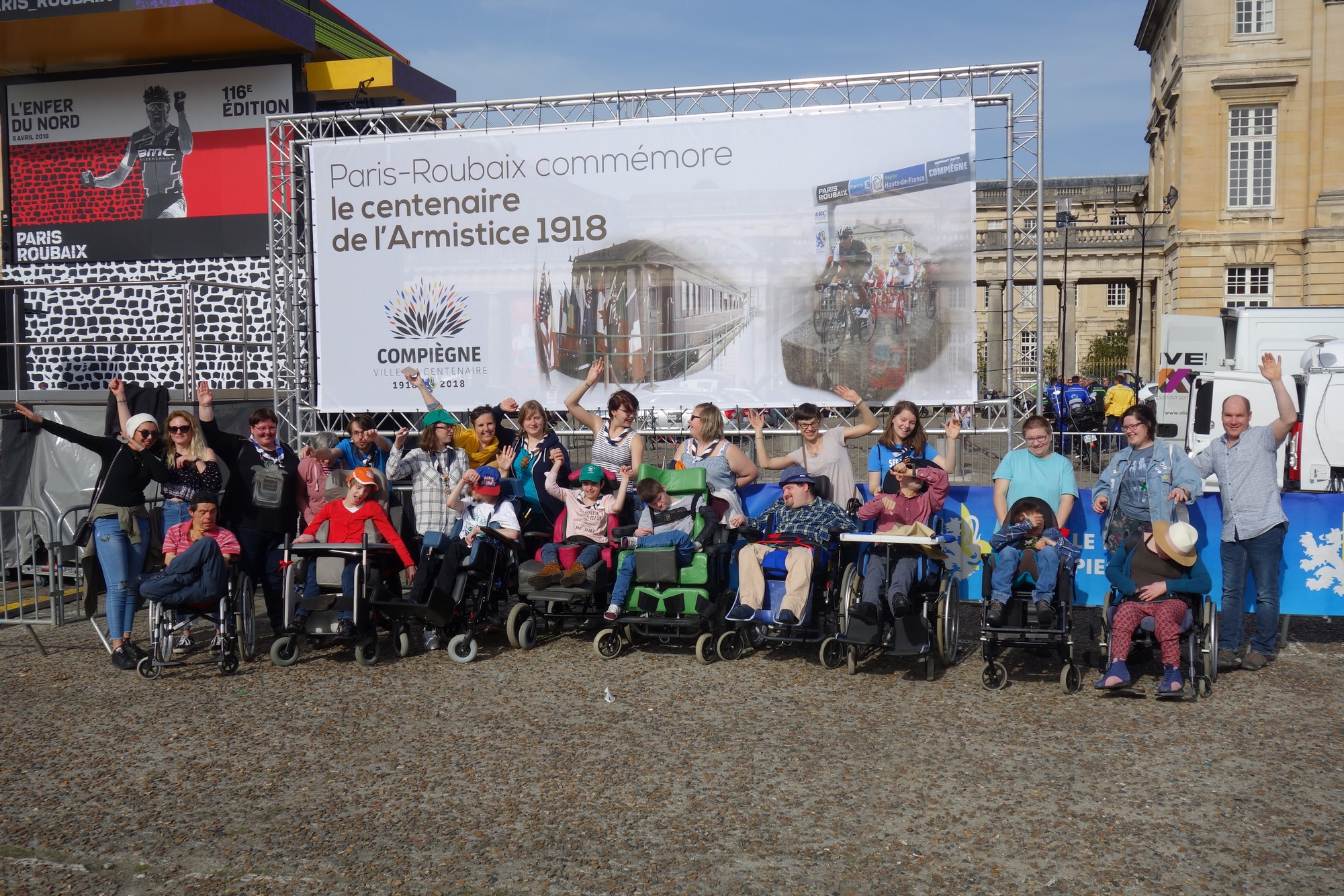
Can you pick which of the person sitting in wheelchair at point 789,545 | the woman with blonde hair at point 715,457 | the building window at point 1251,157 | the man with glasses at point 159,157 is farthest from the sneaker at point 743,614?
the building window at point 1251,157

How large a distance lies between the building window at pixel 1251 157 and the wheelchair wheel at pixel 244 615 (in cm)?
4290

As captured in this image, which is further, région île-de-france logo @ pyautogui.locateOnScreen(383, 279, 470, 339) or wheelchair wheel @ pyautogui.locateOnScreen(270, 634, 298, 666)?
région île-de-france logo @ pyautogui.locateOnScreen(383, 279, 470, 339)

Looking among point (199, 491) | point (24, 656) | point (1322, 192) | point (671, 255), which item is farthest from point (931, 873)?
point (1322, 192)

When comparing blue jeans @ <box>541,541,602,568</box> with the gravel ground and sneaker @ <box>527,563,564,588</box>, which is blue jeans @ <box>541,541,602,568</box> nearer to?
sneaker @ <box>527,563,564,588</box>

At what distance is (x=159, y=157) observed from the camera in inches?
658

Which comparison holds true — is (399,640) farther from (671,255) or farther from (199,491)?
(671,255)

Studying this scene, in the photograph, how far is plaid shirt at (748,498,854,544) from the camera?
25.2 ft

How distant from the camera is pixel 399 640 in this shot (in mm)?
8047

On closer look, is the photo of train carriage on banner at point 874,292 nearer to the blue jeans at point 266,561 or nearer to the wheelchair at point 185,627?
the blue jeans at point 266,561

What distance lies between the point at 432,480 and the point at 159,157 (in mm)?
10810

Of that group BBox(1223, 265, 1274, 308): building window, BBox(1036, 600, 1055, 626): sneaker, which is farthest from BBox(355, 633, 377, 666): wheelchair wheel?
BBox(1223, 265, 1274, 308): building window

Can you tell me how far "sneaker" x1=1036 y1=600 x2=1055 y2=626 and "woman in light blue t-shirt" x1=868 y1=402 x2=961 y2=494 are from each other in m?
1.41

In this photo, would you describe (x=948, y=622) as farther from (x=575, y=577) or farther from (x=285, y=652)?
(x=285, y=652)

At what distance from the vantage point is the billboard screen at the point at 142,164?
1650cm
